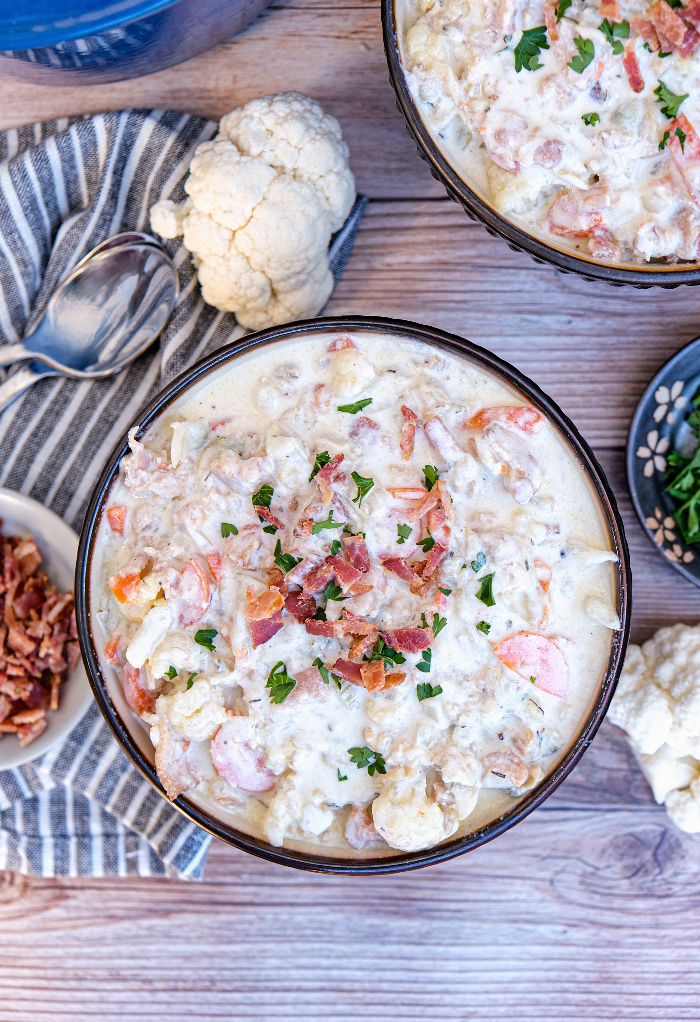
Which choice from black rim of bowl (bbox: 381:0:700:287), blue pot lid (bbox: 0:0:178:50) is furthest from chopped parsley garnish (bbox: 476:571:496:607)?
blue pot lid (bbox: 0:0:178:50)

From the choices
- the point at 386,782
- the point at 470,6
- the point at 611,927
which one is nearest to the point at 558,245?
the point at 470,6

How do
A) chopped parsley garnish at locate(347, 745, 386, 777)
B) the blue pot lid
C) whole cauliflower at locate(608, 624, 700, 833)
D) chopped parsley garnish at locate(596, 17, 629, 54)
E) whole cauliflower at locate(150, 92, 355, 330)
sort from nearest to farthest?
the blue pot lid
chopped parsley garnish at locate(596, 17, 629, 54)
chopped parsley garnish at locate(347, 745, 386, 777)
whole cauliflower at locate(150, 92, 355, 330)
whole cauliflower at locate(608, 624, 700, 833)

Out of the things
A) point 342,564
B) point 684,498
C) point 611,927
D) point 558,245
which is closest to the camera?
point 342,564

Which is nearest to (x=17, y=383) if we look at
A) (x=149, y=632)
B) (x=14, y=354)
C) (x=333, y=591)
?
(x=14, y=354)

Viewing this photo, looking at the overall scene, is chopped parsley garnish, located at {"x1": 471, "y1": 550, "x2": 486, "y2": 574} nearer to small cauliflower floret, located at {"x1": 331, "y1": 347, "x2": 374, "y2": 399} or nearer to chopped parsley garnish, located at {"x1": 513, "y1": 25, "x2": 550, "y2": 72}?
small cauliflower floret, located at {"x1": 331, "y1": 347, "x2": 374, "y2": 399}

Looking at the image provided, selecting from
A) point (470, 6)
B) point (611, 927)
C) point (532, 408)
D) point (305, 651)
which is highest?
point (470, 6)

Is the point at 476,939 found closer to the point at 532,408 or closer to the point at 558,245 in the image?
the point at 532,408

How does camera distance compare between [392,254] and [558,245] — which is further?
[392,254]

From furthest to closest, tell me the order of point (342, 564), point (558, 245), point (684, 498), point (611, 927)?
point (611, 927) < point (684, 498) < point (558, 245) < point (342, 564)
